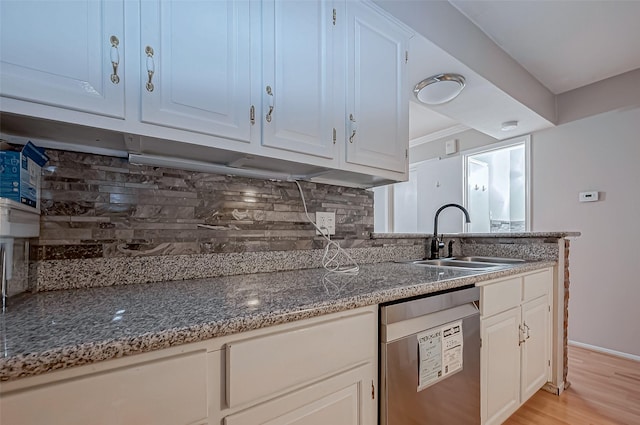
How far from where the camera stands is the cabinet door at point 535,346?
1717mm

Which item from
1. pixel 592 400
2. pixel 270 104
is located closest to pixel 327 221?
pixel 270 104

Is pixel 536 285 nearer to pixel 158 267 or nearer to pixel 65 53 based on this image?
pixel 158 267

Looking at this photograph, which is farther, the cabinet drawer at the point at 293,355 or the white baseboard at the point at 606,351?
the white baseboard at the point at 606,351

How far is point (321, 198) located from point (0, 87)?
3.95 feet

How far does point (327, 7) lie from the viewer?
1303 millimetres

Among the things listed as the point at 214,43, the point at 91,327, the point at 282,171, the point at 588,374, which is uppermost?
the point at 214,43

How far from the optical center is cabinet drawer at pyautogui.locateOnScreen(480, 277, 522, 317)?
1384 mm

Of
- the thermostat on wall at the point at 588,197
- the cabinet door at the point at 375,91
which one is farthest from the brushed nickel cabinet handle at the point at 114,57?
the thermostat on wall at the point at 588,197

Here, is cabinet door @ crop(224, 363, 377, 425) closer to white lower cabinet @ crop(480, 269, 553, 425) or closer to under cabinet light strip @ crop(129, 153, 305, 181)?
white lower cabinet @ crop(480, 269, 553, 425)

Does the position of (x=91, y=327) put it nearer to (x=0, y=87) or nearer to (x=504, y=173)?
(x=0, y=87)

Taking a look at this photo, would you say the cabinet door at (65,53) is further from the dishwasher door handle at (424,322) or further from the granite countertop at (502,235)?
the granite countertop at (502,235)

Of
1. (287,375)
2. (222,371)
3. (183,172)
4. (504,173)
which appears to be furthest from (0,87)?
(504,173)

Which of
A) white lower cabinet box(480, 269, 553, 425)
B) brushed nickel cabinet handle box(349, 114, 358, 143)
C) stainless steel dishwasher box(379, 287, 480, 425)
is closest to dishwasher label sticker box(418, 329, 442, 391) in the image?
stainless steel dishwasher box(379, 287, 480, 425)

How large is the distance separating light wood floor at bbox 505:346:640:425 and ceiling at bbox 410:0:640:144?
87.2 inches
